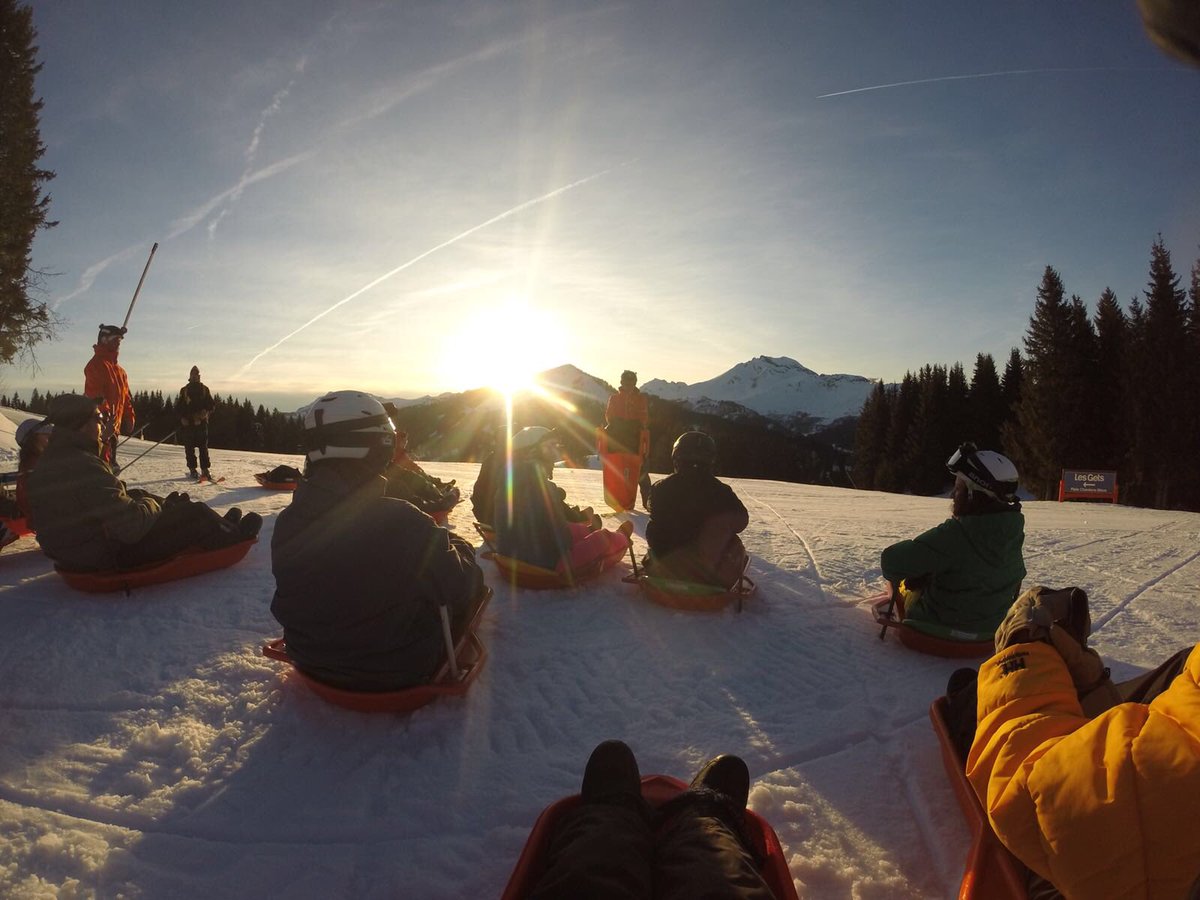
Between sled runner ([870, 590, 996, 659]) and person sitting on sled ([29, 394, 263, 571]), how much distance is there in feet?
19.9

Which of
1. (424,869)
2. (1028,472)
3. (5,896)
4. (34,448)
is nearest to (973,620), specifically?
(424,869)

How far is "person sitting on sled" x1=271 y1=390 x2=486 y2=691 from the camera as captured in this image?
319cm

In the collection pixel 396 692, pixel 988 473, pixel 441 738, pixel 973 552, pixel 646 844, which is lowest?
Answer: pixel 441 738

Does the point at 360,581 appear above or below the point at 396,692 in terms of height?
above

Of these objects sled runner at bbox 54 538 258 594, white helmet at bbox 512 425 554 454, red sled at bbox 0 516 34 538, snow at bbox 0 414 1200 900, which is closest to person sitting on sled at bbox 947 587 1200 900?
snow at bbox 0 414 1200 900

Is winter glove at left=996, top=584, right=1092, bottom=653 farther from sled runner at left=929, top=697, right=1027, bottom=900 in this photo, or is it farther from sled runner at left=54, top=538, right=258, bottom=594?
sled runner at left=54, top=538, right=258, bottom=594

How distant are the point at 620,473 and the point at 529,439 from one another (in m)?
4.99

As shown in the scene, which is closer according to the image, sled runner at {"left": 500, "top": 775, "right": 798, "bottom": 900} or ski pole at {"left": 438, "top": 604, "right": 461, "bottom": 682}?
sled runner at {"left": 500, "top": 775, "right": 798, "bottom": 900}

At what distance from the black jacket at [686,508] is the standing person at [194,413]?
31.0 feet

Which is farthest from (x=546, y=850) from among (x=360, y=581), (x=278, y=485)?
(x=278, y=485)

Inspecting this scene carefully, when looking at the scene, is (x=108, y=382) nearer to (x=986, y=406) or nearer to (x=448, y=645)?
(x=448, y=645)

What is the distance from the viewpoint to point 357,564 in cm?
318

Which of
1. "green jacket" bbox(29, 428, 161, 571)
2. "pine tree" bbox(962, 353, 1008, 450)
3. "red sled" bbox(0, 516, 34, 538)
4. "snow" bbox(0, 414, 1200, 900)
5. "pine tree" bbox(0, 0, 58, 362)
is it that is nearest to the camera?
"snow" bbox(0, 414, 1200, 900)

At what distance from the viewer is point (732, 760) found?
247cm
